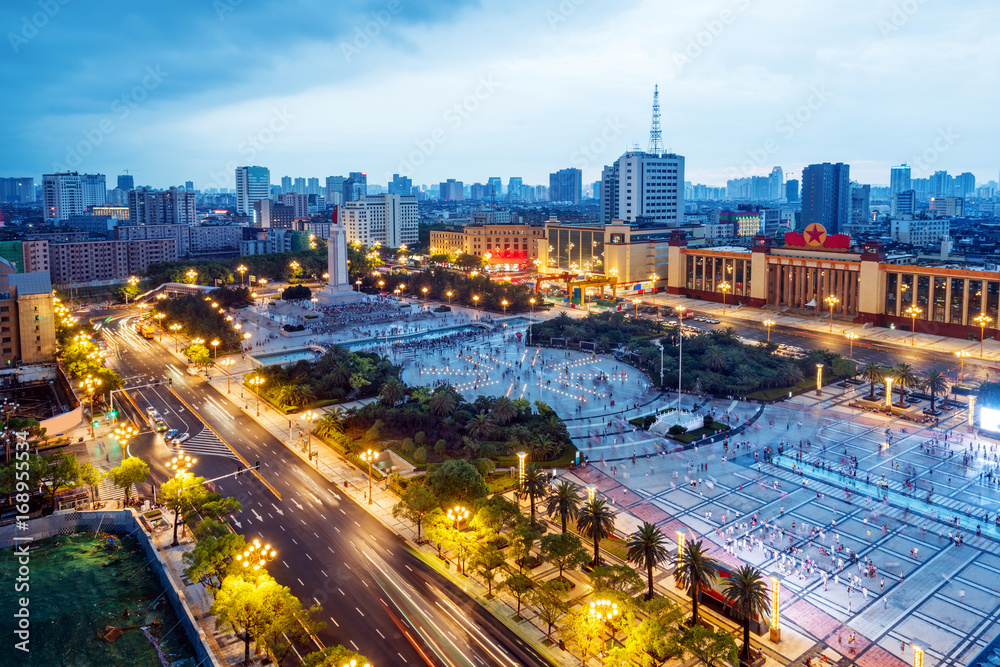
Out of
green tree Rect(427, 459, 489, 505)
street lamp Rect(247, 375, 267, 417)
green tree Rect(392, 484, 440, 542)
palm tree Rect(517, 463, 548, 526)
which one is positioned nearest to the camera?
green tree Rect(392, 484, 440, 542)

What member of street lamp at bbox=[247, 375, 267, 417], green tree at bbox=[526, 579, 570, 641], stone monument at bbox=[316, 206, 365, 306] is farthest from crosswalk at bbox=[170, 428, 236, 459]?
stone monument at bbox=[316, 206, 365, 306]

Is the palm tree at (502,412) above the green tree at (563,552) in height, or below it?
above

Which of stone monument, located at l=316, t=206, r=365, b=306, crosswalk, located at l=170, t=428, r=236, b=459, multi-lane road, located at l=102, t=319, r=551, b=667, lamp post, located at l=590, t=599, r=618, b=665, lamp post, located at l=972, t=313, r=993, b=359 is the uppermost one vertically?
stone monument, located at l=316, t=206, r=365, b=306

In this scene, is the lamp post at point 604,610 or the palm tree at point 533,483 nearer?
the lamp post at point 604,610

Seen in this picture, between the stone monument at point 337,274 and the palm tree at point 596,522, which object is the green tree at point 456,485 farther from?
Result: the stone monument at point 337,274

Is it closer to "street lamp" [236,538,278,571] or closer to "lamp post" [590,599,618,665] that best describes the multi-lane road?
"street lamp" [236,538,278,571]

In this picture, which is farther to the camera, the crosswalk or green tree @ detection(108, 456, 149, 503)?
the crosswalk

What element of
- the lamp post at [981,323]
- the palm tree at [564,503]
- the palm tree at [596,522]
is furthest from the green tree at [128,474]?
the lamp post at [981,323]
